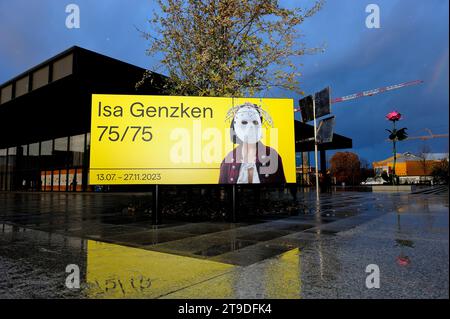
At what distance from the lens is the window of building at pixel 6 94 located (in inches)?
1607

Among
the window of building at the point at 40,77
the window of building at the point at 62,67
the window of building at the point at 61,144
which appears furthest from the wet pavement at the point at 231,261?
the window of building at the point at 61,144

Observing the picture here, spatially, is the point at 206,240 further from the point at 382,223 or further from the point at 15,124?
the point at 15,124

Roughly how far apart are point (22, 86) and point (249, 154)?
134 ft

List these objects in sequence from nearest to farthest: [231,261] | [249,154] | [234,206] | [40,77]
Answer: [231,261] → [249,154] → [234,206] → [40,77]

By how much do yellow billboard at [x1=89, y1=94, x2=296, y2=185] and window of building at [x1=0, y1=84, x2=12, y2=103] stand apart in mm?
41902

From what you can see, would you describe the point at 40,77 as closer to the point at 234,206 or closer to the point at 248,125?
the point at 248,125

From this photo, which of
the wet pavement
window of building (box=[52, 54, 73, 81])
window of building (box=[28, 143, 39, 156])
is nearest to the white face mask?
the wet pavement

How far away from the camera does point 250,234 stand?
7.12m

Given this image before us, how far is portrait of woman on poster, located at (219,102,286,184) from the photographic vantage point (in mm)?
9125

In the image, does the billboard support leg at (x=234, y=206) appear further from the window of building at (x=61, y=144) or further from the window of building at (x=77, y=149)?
the window of building at (x=61, y=144)

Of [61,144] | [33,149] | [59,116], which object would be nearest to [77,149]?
[61,144]

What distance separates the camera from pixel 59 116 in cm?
3544

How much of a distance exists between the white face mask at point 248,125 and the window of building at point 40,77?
32375 millimetres
